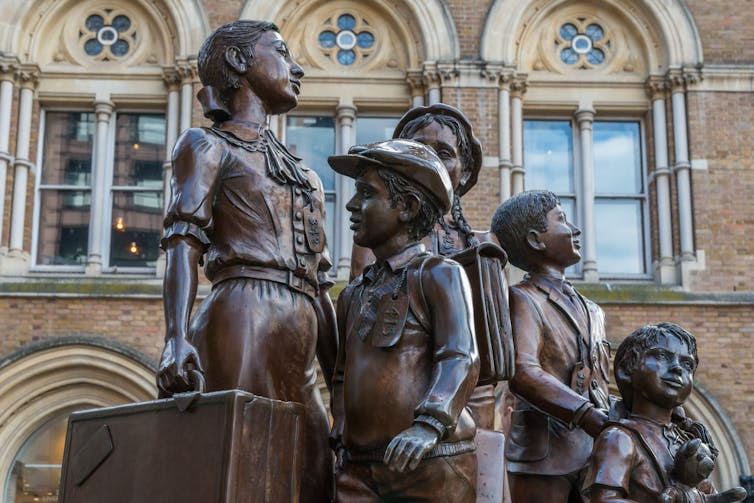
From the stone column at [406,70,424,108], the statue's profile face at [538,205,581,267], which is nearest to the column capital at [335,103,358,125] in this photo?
the stone column at [406,70,424,108]

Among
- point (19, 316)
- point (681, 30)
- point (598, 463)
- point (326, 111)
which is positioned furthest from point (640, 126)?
point (598, 463)

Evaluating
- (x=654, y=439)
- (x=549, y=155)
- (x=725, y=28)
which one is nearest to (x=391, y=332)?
(x=654, y=439)

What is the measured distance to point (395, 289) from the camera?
3.31 meters

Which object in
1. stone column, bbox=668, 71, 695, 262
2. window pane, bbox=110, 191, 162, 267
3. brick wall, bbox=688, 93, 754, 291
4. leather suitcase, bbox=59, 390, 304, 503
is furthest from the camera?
window pane, bbox=110, 191, 162, 267

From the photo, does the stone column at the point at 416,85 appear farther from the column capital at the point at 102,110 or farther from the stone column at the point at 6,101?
the stone column at the point at 6,101

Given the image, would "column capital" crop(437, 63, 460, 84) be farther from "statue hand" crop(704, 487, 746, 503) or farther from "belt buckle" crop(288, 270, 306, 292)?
"statue hand" crop(704, 487, 746, 503)

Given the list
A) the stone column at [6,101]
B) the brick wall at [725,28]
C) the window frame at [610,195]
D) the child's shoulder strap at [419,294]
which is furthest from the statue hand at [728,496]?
the stone column at [6,101]

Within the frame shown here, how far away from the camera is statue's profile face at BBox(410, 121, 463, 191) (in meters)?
4.64

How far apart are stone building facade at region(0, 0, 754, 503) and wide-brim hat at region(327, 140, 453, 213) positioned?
33.9 ft

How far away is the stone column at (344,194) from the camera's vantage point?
14.1m

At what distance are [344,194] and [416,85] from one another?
1.72 metres

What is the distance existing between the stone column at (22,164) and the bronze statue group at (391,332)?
1052cm

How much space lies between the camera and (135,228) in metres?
14.5

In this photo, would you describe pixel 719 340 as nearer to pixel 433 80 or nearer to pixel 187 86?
pixel 433 80
